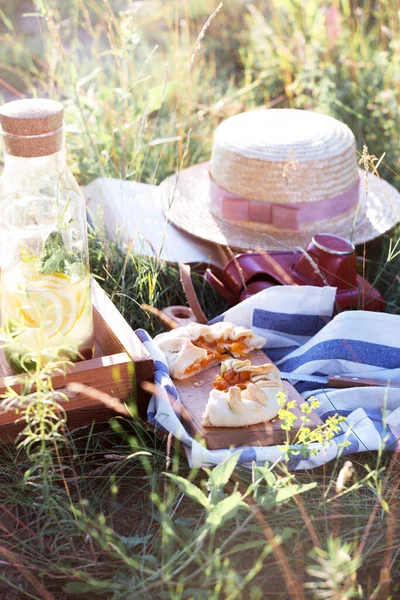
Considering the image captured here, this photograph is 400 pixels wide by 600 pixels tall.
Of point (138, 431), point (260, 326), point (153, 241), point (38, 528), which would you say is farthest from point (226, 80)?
point (38, 528)

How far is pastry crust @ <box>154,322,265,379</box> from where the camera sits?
1.73 meters

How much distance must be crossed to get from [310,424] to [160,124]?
225 centimetres

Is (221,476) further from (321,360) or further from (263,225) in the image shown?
(263,225)

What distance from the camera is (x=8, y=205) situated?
1680 millimetres

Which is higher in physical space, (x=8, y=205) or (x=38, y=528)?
(x=8, y=205)

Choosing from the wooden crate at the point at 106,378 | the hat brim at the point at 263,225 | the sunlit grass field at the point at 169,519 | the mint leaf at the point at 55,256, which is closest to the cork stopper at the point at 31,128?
the mint leaf at the point at 55,256

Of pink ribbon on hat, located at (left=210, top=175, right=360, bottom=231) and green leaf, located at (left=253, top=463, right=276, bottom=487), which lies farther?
pink ribbon on hat, located at (left=210, top=175, right=360, bottom=231)

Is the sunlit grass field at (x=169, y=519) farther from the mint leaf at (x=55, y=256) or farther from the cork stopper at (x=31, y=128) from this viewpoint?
the cork stopper at (x=31, y=128)

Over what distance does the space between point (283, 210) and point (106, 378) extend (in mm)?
995

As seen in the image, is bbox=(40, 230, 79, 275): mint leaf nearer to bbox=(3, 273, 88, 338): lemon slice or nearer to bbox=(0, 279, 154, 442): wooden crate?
bbox=(3, 273, 88, 338): lemon slice

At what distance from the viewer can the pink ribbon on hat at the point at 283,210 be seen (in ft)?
7.68

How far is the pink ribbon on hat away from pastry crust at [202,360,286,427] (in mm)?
851

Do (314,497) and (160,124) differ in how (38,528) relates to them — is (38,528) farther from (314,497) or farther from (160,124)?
(160,124)

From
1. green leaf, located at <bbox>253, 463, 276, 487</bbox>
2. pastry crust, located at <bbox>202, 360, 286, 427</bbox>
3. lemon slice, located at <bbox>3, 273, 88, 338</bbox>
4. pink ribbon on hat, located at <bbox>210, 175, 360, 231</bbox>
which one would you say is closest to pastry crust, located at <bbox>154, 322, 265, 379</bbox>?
pastry crust, located at <bbox>202, 360, 286, 427</bbox>
